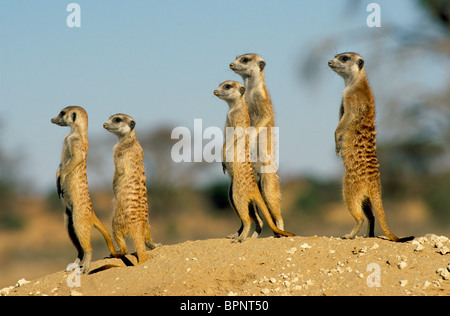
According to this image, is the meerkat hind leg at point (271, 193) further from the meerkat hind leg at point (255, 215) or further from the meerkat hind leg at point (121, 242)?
the meerkat hind leg at point (121, 242)

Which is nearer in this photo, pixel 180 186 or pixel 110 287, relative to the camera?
pixel 110 287

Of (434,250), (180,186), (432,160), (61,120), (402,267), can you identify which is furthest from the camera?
(180,186)

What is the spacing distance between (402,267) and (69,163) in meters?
2.99

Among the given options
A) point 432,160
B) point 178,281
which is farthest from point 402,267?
point 432,160

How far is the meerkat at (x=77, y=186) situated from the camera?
609cm

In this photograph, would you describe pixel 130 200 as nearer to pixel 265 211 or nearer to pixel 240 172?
pixel 240 172

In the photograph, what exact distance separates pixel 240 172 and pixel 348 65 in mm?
1470

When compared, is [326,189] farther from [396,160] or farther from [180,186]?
[396,160]

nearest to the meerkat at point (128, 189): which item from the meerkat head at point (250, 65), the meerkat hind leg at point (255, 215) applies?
the meerkat hind leg at point (255, 215)

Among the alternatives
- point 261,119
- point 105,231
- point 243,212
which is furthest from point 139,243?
point 261,119

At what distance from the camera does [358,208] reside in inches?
239

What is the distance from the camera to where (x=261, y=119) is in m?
6.59

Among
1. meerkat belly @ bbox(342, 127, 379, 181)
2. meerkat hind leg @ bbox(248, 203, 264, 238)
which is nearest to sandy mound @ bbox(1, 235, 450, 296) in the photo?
meerkat hind leg @ bbox(248, 203, 264, 238)

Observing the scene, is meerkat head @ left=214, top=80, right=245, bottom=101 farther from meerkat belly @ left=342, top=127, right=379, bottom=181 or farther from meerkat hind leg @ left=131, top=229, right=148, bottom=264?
meerkat hind leg @ left=131, top=229, right=148, bottom=264
